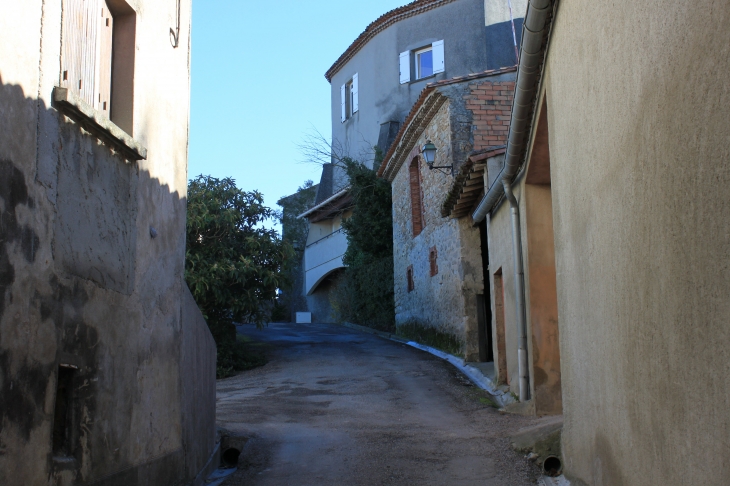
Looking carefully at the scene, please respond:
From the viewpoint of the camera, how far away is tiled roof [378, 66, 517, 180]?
15398 millimetres

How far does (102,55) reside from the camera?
5.20m

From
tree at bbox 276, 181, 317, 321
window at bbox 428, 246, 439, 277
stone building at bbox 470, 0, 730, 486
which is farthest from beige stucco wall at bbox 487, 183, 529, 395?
tree at bbox 276, 181, 317, 321

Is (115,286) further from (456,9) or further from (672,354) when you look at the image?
(456,9)

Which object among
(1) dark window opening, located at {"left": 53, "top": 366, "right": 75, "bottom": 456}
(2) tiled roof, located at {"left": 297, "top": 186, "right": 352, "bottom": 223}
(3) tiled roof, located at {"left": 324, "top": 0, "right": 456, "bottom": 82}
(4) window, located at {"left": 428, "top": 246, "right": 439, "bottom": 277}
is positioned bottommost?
(1) dark window opening, located at {"left": 53, "top": 366, "right": 75, "bottom": 456}

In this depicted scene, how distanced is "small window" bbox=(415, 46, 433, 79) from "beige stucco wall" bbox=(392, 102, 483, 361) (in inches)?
243

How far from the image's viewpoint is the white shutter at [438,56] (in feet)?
80.9

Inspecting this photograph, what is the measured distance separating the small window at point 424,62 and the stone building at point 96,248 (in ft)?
64.3

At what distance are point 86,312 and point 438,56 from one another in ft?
71.2

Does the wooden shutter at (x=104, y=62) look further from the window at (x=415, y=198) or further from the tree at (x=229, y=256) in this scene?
the window at (x=415, y=198)

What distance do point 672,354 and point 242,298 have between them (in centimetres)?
1414

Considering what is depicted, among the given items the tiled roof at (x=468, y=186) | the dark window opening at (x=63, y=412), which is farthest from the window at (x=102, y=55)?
the tiled roof at (x=468, y=186)

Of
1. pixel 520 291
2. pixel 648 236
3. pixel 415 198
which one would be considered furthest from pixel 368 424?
pixel 415 198

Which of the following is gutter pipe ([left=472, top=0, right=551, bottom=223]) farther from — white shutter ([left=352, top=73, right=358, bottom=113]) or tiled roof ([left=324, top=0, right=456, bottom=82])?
white shutter ([left=352, top=73, right=358, bottom=113])

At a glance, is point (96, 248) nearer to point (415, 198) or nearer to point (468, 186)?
point (468, 186)
